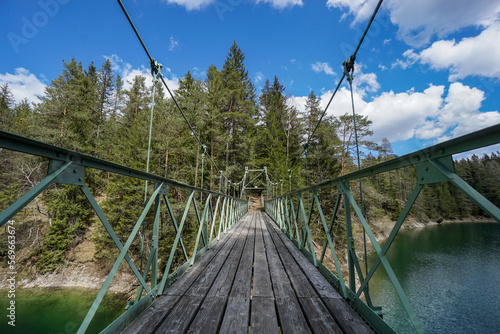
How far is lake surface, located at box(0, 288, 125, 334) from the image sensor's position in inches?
263

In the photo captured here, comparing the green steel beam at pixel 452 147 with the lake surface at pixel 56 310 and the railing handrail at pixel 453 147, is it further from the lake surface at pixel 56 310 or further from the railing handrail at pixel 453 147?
the lake surface at pixel 56 310

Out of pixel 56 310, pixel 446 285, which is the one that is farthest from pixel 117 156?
pixel 446 285

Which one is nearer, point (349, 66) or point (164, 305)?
point (164, 305)

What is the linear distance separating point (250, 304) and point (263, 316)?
0.16 m

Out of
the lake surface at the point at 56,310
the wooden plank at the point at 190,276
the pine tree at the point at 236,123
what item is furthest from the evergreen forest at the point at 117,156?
the wooden plank at the point at 190,276

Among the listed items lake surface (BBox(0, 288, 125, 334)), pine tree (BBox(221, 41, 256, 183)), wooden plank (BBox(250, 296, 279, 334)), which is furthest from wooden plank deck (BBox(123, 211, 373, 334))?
pine tree (BBox(221, 41, 256, 183))

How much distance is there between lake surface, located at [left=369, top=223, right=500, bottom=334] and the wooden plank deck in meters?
7.67

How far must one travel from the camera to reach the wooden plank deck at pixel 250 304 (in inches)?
40.2

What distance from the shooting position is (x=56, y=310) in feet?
24.2

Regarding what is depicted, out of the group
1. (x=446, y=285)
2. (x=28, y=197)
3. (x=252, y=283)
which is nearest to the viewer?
(x=28, y=197)

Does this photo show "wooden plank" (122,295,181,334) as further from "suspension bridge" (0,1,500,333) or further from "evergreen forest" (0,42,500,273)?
"evergreen forest" (0,42,500,273)

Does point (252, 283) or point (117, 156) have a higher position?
point (117, 156)

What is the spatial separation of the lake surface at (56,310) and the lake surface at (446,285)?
33.3 ft

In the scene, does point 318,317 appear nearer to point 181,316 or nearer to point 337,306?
point 337,306
